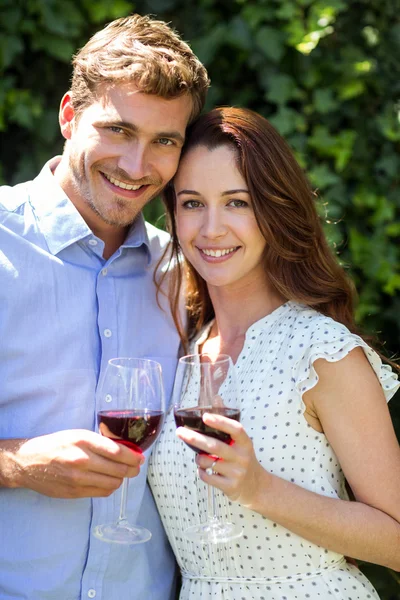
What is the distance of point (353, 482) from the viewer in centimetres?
234

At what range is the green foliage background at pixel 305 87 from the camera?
148 inches

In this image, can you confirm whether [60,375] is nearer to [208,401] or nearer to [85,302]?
[85,302]

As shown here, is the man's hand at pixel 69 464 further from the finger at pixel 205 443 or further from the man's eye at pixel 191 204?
the man's eye at pixel 191 204

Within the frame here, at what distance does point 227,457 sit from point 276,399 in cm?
58

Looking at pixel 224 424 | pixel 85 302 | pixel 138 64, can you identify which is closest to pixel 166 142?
pixel 138 64

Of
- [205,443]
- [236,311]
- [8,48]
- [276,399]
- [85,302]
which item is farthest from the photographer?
[8,48]

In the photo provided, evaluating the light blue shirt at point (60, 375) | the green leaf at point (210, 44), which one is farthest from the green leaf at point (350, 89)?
the light blue shirt at point (60, 375)

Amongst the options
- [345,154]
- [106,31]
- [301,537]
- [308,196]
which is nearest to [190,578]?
[301,537]

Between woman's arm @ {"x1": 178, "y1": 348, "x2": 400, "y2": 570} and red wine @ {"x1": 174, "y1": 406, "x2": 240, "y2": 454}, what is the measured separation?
236 mm

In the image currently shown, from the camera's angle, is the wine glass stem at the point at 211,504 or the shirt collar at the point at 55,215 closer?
the wine glass stem at the point at 211,504

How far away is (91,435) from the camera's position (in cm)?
206

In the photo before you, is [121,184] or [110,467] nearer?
[110,467]

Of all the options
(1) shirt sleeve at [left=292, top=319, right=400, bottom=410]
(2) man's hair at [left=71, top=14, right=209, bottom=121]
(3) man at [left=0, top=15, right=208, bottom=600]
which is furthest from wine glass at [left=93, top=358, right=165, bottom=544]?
(2) man's hair at [left=71, top=14, right=209, bottom=121]

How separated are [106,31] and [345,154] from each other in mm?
1468
